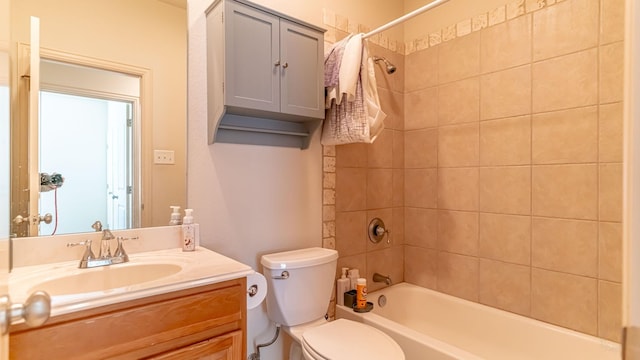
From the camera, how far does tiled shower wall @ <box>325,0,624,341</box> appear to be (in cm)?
159

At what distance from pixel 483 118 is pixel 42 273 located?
2214 mm

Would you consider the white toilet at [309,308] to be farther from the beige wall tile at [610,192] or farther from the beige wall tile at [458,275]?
the beige wall tile at [610,192]

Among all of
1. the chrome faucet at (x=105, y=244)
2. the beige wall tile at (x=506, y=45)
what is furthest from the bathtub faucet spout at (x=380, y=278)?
the chrome faucet at (x=105, y=244)

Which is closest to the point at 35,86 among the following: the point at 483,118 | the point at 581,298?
the point at 483,118

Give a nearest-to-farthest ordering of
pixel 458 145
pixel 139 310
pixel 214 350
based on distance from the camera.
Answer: pixel 139 310
pixel 214 350
pixel 458 145

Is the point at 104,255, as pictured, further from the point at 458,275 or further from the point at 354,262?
the point at 458,275

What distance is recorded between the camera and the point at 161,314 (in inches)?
38.3

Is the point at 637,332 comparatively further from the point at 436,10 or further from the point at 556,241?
the point at 436,10

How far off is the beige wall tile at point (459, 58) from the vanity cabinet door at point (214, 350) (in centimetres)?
195

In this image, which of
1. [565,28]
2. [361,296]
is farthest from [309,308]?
[565,28]

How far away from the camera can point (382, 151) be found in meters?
2.28

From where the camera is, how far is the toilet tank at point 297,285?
1577mm

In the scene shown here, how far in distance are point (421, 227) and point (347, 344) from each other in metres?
1.18

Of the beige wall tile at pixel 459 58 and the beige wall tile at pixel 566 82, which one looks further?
the beige wall tile at pixel 459 58
